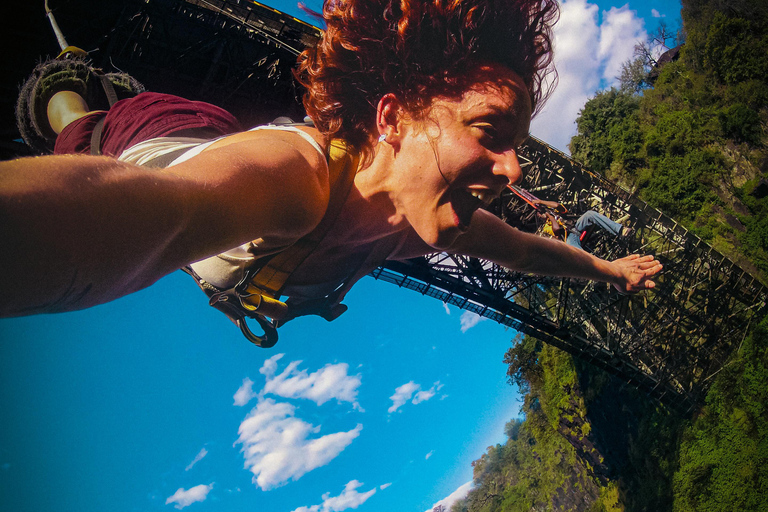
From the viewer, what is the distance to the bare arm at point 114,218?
0.51 metres

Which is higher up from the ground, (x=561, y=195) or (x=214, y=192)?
(x=561, y=195)

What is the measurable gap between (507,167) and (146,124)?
1.32 m

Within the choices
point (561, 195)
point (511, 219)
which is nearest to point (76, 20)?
point (511, 219)

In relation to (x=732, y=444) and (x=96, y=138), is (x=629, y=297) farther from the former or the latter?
(x=96, y=138)

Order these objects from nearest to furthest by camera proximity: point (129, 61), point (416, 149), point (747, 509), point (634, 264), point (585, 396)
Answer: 1. point (416, 149)
2. point (634, 264)
3. point (129, 61)
4. point (747, 509)
5. point (585, 396)

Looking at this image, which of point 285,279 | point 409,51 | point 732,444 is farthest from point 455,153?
point 732,444

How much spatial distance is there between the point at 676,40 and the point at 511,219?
2556 centimetres

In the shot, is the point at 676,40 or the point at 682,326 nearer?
the point at 682,326

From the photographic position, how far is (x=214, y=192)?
787 millimetres

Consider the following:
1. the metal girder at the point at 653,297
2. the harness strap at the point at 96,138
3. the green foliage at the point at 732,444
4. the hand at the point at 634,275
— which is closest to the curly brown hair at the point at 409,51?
the harness strap at the point at 96,138

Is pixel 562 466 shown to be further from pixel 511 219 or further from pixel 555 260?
pixel 555 260

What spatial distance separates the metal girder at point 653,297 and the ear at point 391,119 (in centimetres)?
1016

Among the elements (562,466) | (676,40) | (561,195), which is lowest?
(562,466)

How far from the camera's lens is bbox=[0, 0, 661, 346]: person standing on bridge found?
603mm
